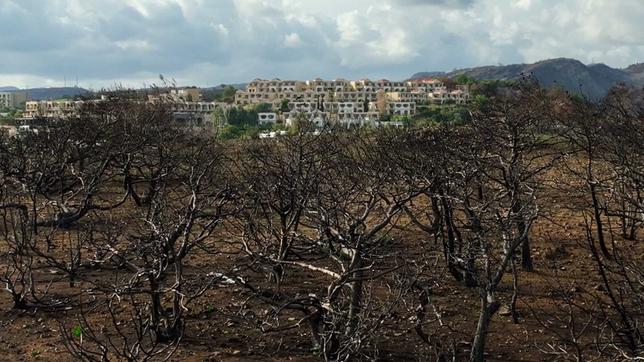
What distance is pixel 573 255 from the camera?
37.2 ft

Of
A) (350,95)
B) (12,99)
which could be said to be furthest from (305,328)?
(12,99)

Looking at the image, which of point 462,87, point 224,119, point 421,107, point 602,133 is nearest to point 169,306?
point 602,133

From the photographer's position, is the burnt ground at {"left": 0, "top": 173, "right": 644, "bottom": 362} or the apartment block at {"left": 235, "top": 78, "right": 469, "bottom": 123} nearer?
the burnt ground at {"left": 0, "top": 173, "right": 644, "bottom": 362}

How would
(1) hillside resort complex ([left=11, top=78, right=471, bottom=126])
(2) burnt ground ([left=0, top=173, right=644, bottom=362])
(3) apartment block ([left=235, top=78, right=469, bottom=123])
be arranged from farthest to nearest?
(3) apartment block ([left=235, top=78, right=469, bottom=123]), (1) hillside resort complex ([left=11, top=78, right=471, bottom=126]), (2) burnt ground ([left=0, top=173, right=644, bottom=362])

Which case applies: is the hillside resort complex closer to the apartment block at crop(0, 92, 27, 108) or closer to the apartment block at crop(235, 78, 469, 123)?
the apartment block at crop(235, 78, 469, 123)

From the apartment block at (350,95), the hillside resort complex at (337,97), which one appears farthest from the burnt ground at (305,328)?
the apartment block at (350,95)

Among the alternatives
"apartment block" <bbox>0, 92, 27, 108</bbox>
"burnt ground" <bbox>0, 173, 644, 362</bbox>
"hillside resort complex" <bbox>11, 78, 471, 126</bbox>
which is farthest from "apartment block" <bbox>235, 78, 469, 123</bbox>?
"burnt ground" <bbox>0, 173, 644, 362</bbox>

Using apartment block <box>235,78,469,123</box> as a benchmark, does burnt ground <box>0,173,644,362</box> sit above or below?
below

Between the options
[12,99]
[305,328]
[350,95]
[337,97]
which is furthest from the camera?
[12,99]

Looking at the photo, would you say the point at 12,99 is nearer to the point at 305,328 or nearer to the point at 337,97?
the point at 337,97

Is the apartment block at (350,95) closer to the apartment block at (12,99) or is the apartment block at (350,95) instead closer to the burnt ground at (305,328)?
the apartment block at (12,99)

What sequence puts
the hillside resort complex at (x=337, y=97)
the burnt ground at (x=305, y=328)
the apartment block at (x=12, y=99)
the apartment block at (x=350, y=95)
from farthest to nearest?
1. the apartment block at (x=12, y=99)
2. the apartment block at (x=350, y=95)
3. the hillside resort complex at (x=337, y=97)
4. the burnt ground at (x=305, y=328)

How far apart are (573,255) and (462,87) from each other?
92.6 meters

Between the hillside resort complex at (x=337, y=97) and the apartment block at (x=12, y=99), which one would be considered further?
the apartment block at (x=12, y=99)
